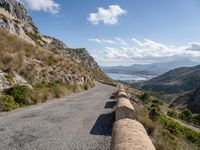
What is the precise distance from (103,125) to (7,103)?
6.05m

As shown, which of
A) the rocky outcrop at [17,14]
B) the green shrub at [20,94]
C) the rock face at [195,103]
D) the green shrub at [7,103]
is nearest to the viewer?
the green shrub at [7,103]

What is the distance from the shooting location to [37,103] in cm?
1873

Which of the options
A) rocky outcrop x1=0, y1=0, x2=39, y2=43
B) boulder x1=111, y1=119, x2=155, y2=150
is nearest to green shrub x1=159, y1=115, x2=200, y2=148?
boulder x1=111, y1=119, x2=155, y2=150

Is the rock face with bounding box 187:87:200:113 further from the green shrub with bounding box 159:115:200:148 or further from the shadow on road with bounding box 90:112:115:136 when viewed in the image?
the shadow on road with bounding box 90:112:115:136

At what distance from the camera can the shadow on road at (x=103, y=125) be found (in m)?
10.9

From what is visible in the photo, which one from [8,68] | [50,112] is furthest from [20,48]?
[50,112]

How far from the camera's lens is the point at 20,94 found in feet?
57.3

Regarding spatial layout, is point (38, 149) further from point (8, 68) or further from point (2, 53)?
point (2, 53)

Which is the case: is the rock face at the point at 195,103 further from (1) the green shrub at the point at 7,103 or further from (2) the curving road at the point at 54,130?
(2) the curving road at the point at 54,130

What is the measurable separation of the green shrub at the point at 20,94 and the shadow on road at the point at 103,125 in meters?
5.34

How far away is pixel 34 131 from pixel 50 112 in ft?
15.2

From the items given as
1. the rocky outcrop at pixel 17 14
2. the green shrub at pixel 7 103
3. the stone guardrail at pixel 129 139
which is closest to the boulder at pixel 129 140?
the stone guardrail at pixel 129 139

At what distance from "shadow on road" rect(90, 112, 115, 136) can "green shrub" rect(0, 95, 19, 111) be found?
4863 millimetres

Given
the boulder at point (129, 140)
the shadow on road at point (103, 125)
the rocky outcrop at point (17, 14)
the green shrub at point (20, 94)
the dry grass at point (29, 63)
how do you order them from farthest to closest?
the rocky outcrop at point (17, 14)
the dry grass at point (29, 63)
the green shrub at point (20, 94)
the shadow on road at point (103, 125)
the boulder at point (129, 140)
